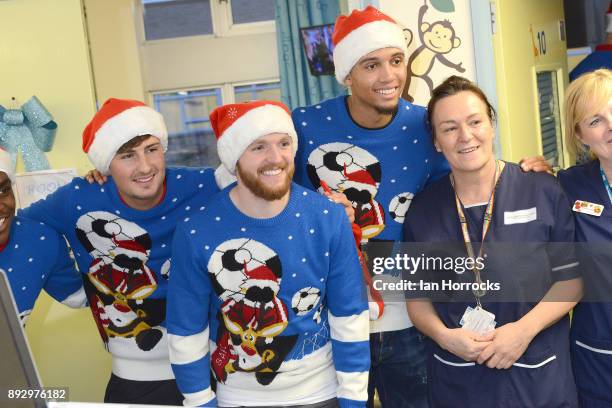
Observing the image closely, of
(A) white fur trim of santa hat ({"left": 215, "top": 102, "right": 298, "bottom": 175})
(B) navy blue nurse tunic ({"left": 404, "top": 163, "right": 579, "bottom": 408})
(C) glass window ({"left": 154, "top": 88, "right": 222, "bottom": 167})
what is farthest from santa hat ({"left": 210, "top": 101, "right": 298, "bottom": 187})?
(C) glass window ({"left": 154, "top": 88, "right": 222, "bottom": 167})

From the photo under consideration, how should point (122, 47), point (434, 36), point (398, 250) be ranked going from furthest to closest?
1. point (122, 47)
2. point (434, 36)
3. point (398, 250)

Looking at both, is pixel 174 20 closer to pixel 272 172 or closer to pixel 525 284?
pixel 272 172

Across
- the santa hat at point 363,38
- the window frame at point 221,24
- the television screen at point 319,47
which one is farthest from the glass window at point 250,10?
the santa hat at point 363,38

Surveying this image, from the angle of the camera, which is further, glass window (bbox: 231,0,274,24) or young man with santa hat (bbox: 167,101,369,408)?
glass window (bbox: 231,0,274,24)

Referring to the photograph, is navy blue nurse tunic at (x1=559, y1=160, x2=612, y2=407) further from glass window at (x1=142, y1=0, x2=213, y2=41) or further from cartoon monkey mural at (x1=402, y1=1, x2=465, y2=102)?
glass window at (x1=142, y1=0, x2=213, y2=41)

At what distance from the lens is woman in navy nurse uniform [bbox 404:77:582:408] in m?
1.95

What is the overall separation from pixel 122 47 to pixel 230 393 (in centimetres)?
274

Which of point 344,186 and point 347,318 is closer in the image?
point 347,318

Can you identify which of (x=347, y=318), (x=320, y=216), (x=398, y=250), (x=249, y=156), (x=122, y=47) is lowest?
(x=347, y=318)

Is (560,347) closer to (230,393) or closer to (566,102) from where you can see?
(566,102)

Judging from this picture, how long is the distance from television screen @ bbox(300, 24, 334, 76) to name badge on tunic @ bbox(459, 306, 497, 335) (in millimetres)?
2064

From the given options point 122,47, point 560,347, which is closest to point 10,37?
point 122,47

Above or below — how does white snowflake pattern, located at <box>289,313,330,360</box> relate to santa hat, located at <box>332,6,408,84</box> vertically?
below

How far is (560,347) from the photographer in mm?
1987
